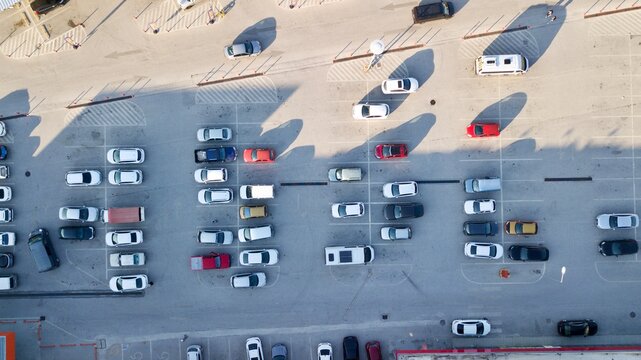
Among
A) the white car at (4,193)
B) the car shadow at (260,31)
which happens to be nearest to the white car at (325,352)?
the car shadow at (260,31)

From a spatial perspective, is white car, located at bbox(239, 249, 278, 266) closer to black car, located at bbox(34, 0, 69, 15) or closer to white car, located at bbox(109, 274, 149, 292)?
white car, located at bbox(109, 274, 149, 292)

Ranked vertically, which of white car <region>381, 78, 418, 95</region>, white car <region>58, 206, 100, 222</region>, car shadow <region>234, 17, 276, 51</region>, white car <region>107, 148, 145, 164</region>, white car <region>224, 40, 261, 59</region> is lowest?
white car <region>58, 206, 100, 222</region>

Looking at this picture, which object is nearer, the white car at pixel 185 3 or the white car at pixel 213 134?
the white car at pixel 213 134

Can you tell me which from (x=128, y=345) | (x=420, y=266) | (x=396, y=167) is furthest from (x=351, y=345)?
(x=128, y=345)

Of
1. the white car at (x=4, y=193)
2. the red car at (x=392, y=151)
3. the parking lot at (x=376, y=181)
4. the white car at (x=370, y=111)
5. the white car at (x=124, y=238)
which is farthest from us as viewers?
the parking lot at (x=376, y=181)

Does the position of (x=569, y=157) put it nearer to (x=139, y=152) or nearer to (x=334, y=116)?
(x=334, y=116)

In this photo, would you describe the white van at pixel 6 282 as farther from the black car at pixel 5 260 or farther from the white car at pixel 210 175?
the white car at pixel 210 175

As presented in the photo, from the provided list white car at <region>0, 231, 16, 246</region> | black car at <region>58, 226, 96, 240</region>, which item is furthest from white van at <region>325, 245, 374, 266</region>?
white car at <region>0, 231, 16, 246</region>

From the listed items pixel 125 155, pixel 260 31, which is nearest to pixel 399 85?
pixel 260 31
